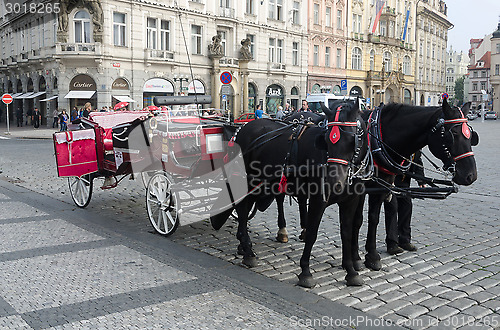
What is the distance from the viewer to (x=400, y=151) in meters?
5.86

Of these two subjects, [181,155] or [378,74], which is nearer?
[181,155]

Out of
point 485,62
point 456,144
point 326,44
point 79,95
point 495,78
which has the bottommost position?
point 456,144

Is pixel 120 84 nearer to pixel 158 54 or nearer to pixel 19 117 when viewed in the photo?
pixel 158 54

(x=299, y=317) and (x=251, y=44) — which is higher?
(x=251, y=44)

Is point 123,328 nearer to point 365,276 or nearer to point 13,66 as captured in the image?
point 365,276

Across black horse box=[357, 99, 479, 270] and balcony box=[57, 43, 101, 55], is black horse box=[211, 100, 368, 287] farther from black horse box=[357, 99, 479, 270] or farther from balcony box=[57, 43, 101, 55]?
balcony box=[57, 43, 101, 55]

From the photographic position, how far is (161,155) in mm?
7836

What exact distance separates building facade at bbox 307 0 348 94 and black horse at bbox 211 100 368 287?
4079cm

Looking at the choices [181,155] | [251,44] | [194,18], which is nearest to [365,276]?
[181,155]

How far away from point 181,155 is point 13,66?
37.9m

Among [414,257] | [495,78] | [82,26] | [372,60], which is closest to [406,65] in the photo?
[372,60]

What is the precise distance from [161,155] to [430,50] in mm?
71363

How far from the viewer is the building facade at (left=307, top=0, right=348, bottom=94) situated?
46.4 metres

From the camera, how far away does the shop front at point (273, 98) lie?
42550 millimetres
